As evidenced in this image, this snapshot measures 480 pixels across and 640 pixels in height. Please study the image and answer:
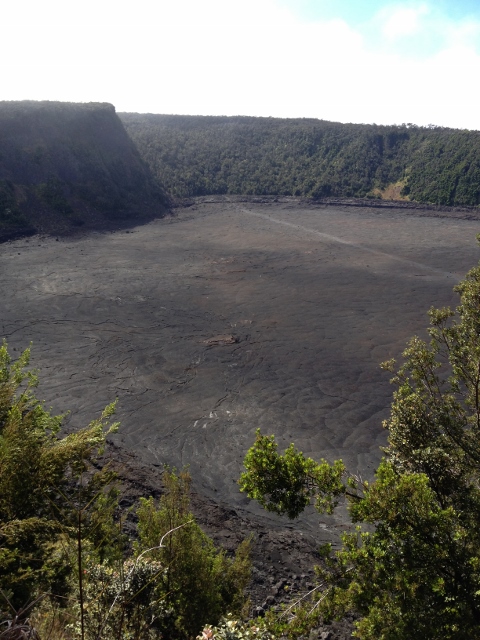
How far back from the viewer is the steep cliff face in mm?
41031

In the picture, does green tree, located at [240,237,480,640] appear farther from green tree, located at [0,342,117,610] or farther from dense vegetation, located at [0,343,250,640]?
green tree, located at [0,342,117,610]

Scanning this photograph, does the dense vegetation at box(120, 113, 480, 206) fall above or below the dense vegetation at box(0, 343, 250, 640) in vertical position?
above

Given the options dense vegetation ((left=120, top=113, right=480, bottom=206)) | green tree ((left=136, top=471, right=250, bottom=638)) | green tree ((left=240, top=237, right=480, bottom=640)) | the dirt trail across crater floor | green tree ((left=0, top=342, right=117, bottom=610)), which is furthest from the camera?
dense vegetation ((left=120, top=113, right=480, bottom=206))

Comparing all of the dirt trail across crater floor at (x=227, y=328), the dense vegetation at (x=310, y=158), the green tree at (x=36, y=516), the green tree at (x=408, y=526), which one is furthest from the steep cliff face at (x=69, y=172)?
the green tree at (x=408, y=526)

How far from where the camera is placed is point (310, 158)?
210 ft

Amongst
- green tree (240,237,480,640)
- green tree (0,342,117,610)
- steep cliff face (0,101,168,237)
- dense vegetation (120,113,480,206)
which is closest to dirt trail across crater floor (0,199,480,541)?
steep cliff face (0,101,168,237)

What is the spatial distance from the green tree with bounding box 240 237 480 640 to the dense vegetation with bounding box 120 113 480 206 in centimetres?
5062

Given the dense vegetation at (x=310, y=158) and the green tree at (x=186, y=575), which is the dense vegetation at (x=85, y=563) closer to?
the green tree at (x=186, y=575)

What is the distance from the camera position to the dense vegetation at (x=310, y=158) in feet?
180

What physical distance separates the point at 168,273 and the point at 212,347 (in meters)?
11.0

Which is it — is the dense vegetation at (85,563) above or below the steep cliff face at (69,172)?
below

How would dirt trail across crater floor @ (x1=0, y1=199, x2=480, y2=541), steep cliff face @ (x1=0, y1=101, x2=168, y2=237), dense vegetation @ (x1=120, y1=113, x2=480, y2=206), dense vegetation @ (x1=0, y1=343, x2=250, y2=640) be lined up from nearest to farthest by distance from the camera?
1. dense vegetation @ (x1=0, y1=343, x2=250, y2=640)
2. dirt trail across crater floor @ (x1=0, y1=199, x2=480, y2=541)
3. steep cliff face @ (x1=0, y1=101, x2=168, y2=237)
4. dense vegetation @ (x1=120, y1=113, x2=480, y2=206)

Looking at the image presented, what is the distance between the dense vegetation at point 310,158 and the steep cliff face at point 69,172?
664 centimetres

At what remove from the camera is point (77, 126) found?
51250 mm
